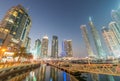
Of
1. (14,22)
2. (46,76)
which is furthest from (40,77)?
(14,22)

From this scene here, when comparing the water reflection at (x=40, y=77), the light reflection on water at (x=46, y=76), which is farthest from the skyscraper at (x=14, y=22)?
the water reflection at (x=40, y=77)

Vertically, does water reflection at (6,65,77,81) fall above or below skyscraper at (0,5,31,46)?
below

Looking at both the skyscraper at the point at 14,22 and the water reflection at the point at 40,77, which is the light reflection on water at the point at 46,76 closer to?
the water reflection at the point at 40,77

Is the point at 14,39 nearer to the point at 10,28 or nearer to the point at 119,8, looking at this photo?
the point at 10,28

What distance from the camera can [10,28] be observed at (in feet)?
315

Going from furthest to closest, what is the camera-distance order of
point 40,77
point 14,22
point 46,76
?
point 14,22 < point 46,76 < point 40,77

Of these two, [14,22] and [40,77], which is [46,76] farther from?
[14,22]

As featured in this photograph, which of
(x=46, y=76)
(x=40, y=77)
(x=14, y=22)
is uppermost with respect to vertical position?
(x=14, y=22)

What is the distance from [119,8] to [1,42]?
20804cm

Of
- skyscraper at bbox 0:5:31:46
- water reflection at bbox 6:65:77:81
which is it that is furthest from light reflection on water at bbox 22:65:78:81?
skyscraper at bbox 0:5:31:46

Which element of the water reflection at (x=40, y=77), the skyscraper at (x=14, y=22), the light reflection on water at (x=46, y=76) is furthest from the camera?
the skyscraper at (x=14, y=22)

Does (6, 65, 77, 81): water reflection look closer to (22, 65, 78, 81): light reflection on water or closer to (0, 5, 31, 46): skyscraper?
(22, 65, 78, 81): light reflection on water

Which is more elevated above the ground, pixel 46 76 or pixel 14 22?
pixel 14 22

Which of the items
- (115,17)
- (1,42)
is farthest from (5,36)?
(115,17)
